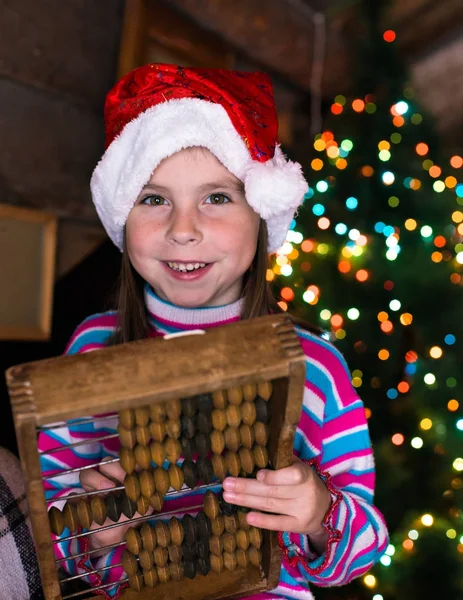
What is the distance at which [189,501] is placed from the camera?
3.47ft

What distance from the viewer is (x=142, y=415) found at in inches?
29.4

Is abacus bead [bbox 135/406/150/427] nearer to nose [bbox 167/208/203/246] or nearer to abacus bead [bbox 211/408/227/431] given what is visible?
abacus bead [bbox 211/408/227/431]

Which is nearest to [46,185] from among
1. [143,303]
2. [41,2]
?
[41,2]

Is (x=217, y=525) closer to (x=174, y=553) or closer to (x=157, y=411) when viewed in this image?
(x=174, y=553)

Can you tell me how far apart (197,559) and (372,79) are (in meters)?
1.88

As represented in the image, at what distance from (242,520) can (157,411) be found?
0.26m

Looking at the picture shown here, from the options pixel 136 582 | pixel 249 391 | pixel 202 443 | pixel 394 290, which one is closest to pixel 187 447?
pixel 202 443

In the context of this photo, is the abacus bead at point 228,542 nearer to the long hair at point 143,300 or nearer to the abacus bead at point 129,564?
the abacus bead at point 129,564

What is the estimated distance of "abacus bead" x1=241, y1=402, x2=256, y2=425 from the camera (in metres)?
0.78

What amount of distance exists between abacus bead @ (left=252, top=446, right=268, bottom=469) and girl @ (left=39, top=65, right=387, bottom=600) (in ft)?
0.37

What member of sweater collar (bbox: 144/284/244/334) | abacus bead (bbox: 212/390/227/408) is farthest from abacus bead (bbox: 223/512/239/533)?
sweater collar (bbox: 144/284/244/334)

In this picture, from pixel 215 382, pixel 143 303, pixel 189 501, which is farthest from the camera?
pixel 143 303

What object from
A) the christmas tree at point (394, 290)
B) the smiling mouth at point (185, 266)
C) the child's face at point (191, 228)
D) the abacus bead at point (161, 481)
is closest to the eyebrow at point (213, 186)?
the child's face at point (191, 228)

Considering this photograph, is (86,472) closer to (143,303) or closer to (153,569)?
(153,569)
